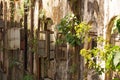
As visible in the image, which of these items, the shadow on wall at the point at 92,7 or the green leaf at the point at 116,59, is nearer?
the green leaf at the point at 116,59

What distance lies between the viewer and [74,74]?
429 inches

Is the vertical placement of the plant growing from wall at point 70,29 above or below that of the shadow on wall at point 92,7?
below

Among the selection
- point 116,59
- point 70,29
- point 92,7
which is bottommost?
point 116,59

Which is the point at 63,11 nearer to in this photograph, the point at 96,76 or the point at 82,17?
the point at 82,17

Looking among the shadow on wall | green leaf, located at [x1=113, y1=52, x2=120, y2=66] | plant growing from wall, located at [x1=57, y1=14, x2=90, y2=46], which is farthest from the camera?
plant growing from wall, located at [x1=57, y1=14, x2=90, y2=46]

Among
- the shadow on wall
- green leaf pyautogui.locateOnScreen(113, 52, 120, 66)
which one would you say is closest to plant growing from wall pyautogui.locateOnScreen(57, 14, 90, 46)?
the shadow on wall

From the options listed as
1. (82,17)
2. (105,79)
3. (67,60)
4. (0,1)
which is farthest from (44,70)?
(0,1)

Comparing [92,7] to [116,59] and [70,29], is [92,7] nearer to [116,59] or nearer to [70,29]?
[70,29]

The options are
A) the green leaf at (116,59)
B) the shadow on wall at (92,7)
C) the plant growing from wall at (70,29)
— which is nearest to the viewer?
the green leaf at (116,59)

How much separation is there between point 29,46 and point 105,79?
23.6 feet

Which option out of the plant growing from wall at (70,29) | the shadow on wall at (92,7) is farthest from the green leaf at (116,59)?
the plant growing from wall at (70,29)

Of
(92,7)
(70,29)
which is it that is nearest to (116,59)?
(92,7)

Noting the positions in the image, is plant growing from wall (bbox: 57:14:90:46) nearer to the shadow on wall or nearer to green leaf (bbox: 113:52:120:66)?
the shadow on wall

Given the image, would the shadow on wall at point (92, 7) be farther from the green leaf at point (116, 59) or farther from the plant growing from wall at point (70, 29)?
the green leaf at point (116, 59)
